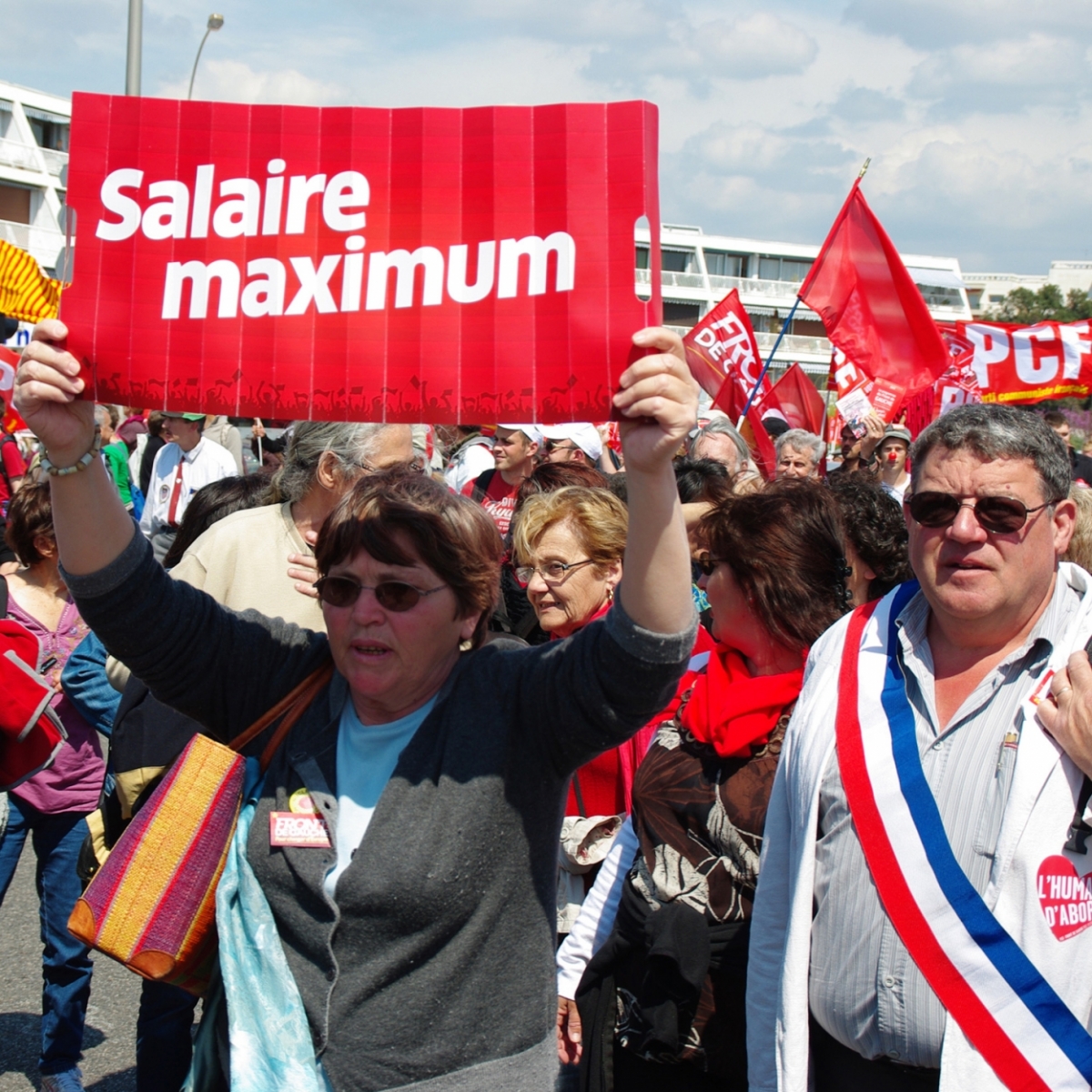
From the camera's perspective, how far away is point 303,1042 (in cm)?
193

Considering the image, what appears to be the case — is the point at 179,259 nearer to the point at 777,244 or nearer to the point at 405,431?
the point at 405,431

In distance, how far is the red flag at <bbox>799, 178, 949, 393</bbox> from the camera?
6.77m

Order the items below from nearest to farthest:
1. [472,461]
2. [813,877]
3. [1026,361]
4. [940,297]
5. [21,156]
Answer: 1. [813,877]
2. [472,461]
3. [1026,361]
4. [21,156]
5. [940,297]

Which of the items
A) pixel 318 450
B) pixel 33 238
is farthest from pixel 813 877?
pixel 33 238

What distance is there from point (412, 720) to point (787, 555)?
115 centimetres

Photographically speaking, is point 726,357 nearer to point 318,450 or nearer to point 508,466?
point 508,466

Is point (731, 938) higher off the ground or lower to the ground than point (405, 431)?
lower

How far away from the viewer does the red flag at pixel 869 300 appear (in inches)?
266

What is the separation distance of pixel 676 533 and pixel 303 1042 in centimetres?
102

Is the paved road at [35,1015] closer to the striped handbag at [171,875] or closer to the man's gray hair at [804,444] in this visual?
the striped handbag at [171,875]

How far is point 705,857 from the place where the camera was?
2.63 m

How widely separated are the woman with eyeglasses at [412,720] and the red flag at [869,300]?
Result: 5117mm

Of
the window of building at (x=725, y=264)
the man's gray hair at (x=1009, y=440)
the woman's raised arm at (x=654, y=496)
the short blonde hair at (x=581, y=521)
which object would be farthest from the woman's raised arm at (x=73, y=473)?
the window of building at (x=725, y=264)

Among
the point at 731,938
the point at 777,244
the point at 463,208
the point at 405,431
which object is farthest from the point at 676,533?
the point at 777,244
